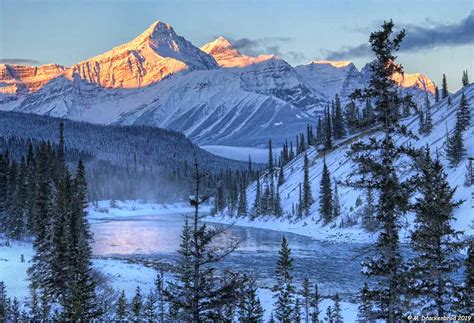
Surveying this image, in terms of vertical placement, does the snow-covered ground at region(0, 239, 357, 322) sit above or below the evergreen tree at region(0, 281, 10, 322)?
below

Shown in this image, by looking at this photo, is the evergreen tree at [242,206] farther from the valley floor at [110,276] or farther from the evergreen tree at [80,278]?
the evergreen tree at [80,278]

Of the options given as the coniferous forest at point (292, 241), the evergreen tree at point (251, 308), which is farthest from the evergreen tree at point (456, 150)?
the evergreen tree at point (251, 308)

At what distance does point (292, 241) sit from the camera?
297 ft

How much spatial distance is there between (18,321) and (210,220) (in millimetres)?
121547

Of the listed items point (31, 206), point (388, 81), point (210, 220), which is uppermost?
point (388, 81)

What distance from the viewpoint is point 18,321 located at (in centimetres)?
3369

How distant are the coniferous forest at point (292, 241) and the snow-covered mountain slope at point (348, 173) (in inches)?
17.6

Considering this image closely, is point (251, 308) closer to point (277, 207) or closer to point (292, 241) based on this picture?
point (292, 241)

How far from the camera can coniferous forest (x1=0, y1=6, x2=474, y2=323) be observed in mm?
19453

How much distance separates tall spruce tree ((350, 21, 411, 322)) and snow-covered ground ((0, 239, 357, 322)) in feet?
66.4

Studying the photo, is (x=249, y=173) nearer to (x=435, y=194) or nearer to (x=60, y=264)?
(x=60, y=264)

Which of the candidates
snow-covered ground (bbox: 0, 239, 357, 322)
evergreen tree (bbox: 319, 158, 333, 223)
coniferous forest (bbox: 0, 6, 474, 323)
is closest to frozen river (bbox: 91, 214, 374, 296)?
coniferous forest (bbox: 0, 6, 474, 323)

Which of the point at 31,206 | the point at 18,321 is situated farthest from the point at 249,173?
the point at 18,321

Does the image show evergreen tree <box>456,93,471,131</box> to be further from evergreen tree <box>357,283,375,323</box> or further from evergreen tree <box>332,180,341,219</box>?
evergreen tree <box>357,283,375,323</box>
